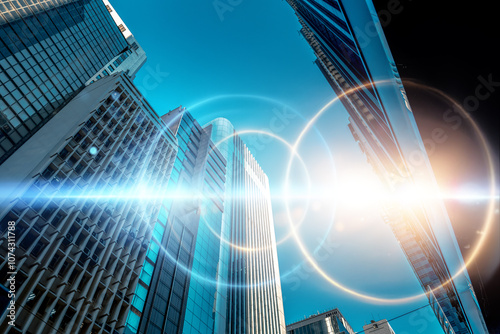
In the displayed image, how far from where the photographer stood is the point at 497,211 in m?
3.44

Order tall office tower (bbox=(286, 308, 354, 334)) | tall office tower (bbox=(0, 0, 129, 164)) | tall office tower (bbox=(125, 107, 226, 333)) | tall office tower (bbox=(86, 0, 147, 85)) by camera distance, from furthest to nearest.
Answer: tall office tower (bbox=(286, 308, 354, 334)) → tall office tower (bbox=(86, 0, 147, 85)) → tall office tower (bbox=(0, 0, 129, 164)) → tall office tower (bbox=(125, 107, 226, 333))

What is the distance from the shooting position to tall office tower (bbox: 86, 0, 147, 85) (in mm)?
82900

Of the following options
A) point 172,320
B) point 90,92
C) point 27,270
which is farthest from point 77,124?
point 172,320

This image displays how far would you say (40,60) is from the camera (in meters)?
54.9

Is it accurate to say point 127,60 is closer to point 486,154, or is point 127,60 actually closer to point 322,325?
point 486,154

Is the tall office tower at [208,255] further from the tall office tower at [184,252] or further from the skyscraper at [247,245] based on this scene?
the skyscraper at [247,245]

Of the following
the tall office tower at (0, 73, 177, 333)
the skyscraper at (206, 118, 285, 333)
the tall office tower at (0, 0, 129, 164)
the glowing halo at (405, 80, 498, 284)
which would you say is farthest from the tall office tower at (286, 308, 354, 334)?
the glowing halo at (405, 80, 498, 284)

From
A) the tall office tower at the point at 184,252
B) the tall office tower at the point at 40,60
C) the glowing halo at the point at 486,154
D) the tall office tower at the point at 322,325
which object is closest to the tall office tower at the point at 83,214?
the tall office tower at the point at 184,252

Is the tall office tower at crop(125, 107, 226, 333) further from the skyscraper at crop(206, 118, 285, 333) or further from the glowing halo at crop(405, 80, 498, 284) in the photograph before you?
the glowing halo at crop(405, 80, 498, 284)

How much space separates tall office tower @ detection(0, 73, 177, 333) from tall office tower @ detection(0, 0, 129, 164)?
39.5 ft

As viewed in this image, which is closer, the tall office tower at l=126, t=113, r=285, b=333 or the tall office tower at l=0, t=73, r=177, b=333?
the tall office tower at l=0, t=73, r=177, b=333

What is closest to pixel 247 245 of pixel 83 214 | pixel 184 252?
pixel 184 252

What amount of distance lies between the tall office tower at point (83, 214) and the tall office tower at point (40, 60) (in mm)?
12042

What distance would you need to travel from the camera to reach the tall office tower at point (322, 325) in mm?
86537
